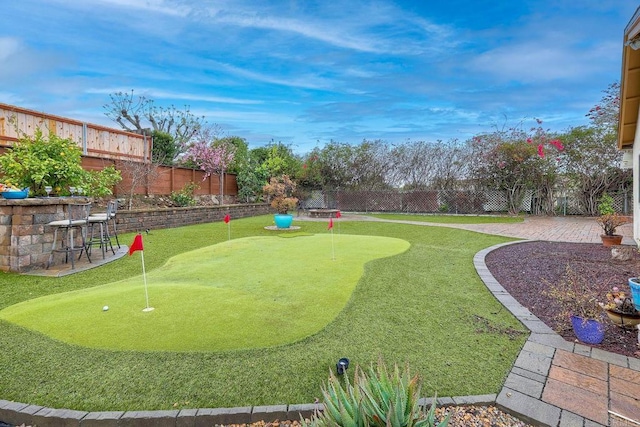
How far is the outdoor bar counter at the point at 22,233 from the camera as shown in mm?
5211

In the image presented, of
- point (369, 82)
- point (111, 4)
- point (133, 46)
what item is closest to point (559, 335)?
point (111, 4)

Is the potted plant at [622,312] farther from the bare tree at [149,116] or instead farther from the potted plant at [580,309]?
the bare tree at [149,116]

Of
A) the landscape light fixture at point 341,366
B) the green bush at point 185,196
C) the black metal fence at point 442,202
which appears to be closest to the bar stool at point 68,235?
the landscape light fixture at point 341,366

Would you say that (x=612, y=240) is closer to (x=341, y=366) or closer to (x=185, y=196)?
(x=341, y=366)

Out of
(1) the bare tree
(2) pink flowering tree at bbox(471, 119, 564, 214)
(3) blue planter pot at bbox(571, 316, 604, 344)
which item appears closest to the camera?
(3) blue planter pot at bbox(571, 316, 604, 344)

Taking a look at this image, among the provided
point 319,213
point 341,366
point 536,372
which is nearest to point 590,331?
point 536,372

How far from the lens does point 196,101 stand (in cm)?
1842

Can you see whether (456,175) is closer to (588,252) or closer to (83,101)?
(588,252)

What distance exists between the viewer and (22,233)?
5293 millimetres

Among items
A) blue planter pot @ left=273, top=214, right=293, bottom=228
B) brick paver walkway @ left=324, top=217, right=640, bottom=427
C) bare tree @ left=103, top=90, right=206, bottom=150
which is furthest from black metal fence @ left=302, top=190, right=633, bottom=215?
brick paver walkway @ left=324, top=217, right=640, bottom=427

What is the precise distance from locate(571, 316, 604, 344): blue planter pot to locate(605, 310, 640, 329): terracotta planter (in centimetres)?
46

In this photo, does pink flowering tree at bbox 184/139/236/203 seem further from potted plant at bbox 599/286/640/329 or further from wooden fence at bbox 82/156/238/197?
potted plant at bbox 599/286/640/329

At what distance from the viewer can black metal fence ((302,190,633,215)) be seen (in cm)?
1612

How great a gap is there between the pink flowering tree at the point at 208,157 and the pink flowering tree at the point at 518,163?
13489mm
